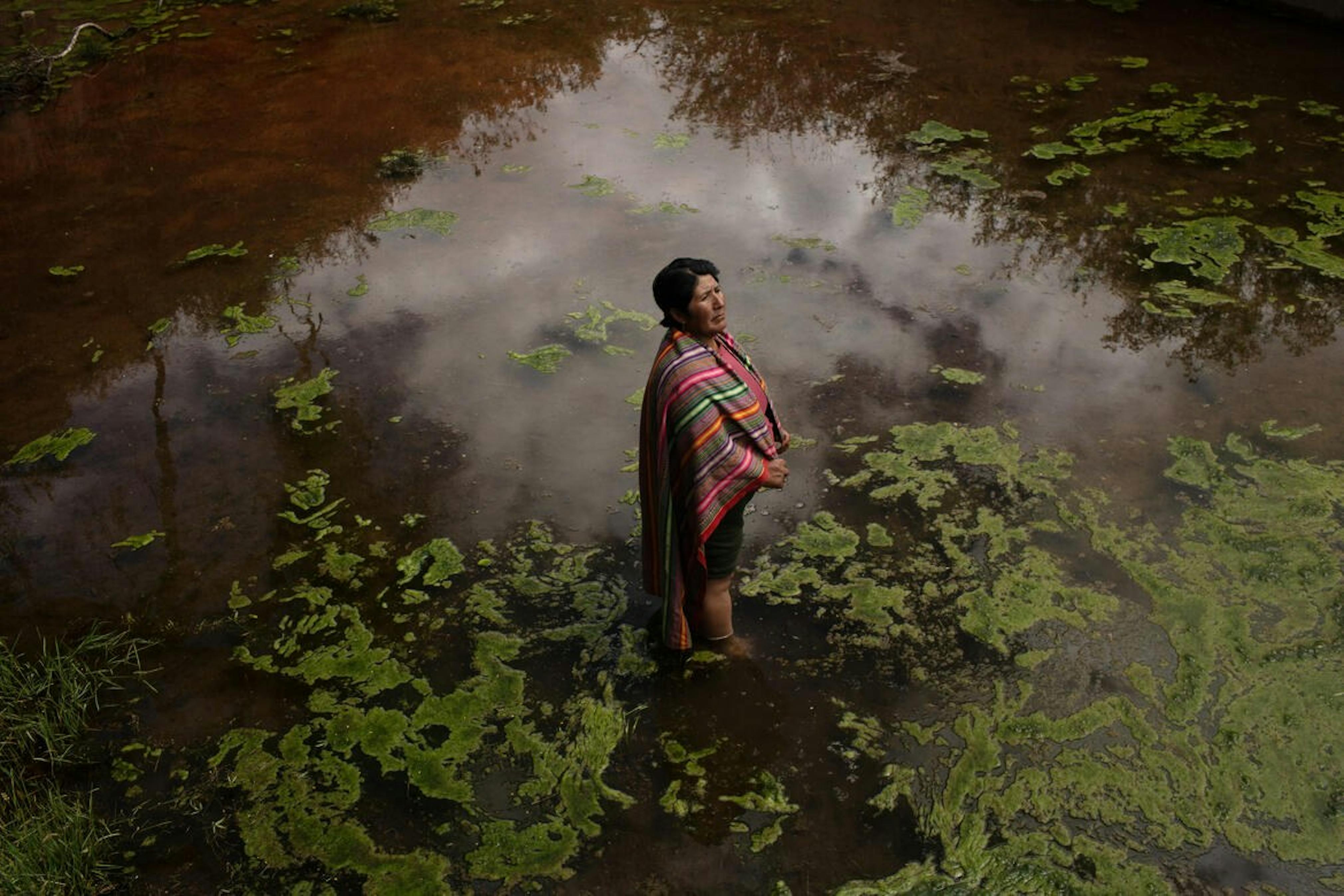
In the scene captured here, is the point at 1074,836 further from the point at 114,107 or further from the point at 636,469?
the point at 114,107

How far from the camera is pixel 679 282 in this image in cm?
307

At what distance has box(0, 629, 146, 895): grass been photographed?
111 inches

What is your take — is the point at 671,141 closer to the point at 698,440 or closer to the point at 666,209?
the point at 666,209

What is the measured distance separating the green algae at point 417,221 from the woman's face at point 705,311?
3.62 metres

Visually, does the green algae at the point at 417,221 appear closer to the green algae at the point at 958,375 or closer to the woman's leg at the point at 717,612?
the green algae at the point at 958,375

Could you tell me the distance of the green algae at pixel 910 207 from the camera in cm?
623

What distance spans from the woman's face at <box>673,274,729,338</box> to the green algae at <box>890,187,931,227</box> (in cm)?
341

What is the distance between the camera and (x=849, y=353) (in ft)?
16.8

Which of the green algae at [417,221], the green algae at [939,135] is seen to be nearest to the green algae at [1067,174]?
the green algae at [939,135]

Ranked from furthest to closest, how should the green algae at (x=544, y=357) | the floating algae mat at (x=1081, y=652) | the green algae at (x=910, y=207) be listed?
the green algae at (x=910, y=207) → the green algae at (x=544, y=357) → the floating algae mat at (x=1081, y=652)

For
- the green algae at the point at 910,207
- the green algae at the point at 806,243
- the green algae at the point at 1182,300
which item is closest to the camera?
the green algae at the point at 1182,300

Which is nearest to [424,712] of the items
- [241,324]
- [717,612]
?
[717,612]

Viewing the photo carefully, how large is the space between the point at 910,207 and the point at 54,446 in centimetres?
Answer: 469

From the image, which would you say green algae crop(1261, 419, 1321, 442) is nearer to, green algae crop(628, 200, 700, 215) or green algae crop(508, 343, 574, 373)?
green algae crop(508, 343, 574, 373)
